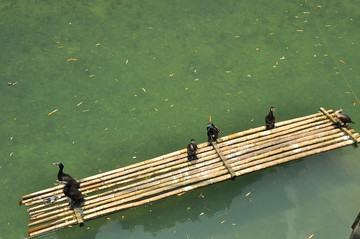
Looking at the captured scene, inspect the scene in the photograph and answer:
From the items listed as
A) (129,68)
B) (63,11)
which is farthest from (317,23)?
(63,11)

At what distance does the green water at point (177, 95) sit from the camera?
805cm

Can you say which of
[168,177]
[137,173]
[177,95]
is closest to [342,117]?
[177,95]

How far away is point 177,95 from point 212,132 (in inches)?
74.4

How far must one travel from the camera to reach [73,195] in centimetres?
723

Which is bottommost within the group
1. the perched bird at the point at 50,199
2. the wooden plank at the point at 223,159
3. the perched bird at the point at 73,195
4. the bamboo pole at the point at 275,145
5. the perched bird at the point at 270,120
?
the perched bird at the point at 50,199

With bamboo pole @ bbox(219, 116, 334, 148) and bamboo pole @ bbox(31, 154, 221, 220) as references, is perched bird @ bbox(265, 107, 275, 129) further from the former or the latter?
bamboo pole @ bbox(31, 154, 221, 220)

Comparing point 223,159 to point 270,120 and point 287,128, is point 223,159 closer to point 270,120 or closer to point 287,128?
point 270,120

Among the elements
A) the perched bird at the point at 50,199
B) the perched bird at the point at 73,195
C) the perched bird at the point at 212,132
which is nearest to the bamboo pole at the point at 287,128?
the perched bird at the point at 212,132

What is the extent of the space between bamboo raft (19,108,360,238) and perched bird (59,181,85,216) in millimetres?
118

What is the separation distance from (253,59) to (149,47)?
316cm

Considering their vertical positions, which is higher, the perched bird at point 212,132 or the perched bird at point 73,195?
the perched bird at point 212,132

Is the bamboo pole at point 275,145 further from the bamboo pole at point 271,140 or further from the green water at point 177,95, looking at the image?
the green water at point 177,95

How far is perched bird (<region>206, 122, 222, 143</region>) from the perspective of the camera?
8.07 metres

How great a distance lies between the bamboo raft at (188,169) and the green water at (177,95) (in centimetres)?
45
